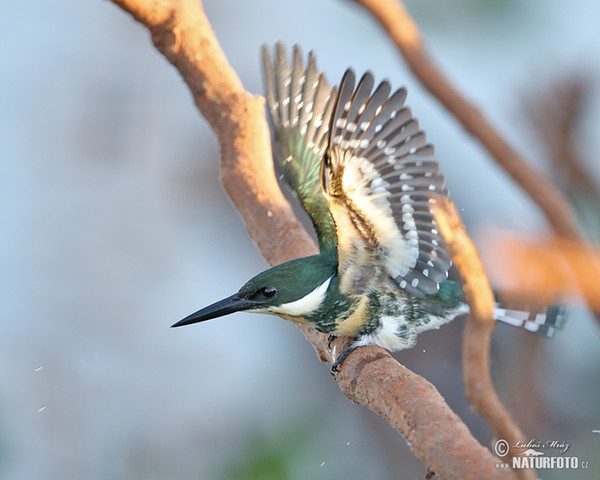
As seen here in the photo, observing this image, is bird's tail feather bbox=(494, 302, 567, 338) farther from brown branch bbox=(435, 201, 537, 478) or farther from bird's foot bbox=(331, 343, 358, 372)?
brown branch bbox=(435, 201, 537, 478)

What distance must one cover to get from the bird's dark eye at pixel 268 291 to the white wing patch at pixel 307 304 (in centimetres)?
4

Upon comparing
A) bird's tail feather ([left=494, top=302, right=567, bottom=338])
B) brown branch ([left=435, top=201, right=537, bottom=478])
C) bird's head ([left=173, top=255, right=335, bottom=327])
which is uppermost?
brown branch ([left=435, top=201, right=537, bottom=478])

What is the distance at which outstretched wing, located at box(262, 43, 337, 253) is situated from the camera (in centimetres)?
245

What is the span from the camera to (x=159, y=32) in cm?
233

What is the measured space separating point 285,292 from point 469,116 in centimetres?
93

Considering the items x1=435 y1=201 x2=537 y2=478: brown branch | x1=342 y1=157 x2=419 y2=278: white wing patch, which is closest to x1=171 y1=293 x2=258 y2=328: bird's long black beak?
x1=342 y1=157 x2=419 y2=278: white wing patch

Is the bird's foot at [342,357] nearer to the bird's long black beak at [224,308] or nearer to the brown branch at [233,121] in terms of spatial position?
the brown branch at [233,121]

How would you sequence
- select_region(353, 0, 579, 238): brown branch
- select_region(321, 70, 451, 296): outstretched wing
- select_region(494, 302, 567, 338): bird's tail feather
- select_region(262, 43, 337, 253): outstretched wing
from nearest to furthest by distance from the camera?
1. select_region(353, 0, 579, 238): brown branch
2. select_region(321, 70, 451, 296): outstretched wing
3. select_region(494, 302, 567, 338): bird's tail feather
4. select_region(262, 43, 337, 253): outstretched wing

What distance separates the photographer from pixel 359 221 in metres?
1.95

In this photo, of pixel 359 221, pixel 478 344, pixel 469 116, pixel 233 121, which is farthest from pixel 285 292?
pixel 478 344

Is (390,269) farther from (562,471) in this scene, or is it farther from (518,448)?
(518,448)

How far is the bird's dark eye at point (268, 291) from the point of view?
216 centimetres

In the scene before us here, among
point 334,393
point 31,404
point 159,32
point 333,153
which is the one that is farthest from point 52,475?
point 333,153

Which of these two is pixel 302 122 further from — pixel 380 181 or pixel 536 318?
pixel 536 318
